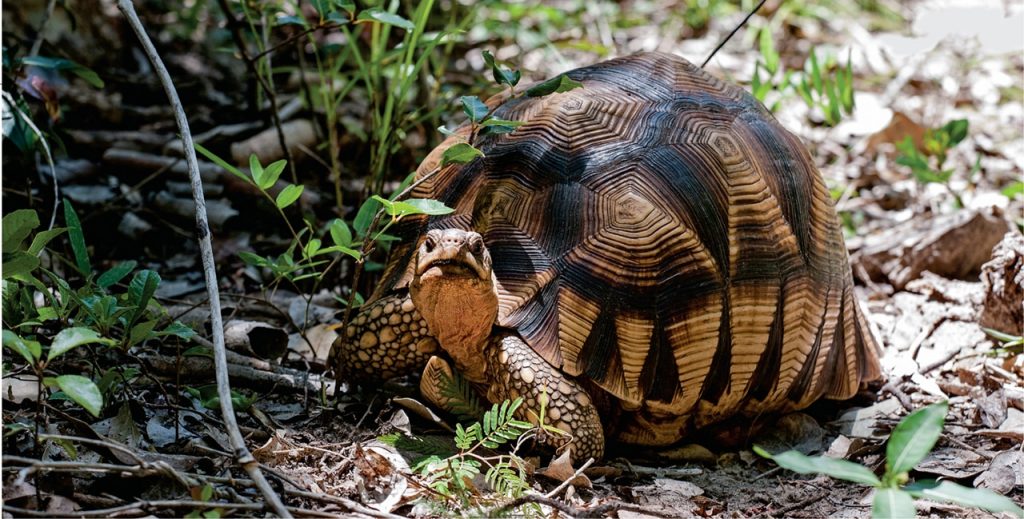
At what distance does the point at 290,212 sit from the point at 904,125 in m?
3.89

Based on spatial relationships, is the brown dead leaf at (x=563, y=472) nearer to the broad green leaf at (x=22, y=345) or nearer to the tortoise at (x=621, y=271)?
the tortoise at (x=621, y=271)

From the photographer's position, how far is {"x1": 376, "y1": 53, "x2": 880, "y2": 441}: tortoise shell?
285 centimetres

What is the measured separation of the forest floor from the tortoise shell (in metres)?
0.32

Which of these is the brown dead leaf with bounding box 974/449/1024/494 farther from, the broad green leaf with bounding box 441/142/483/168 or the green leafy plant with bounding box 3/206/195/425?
the green leafy plant with bounding box 3/206/195/425

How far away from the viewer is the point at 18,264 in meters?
2.24

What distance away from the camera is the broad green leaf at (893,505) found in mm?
1768

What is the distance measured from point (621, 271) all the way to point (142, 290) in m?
1.35

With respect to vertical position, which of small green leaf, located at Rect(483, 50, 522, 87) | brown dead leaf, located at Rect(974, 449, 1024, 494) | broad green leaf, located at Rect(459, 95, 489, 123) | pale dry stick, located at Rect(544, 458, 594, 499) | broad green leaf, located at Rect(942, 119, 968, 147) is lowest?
brown dead leaf, located at Rect(974, 449, 1024, 494)

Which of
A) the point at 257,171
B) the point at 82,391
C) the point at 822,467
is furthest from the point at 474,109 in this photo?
the point at 822,467

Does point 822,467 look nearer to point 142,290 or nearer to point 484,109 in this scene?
point 484,109

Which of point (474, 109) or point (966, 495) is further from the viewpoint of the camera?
point (474, 109)

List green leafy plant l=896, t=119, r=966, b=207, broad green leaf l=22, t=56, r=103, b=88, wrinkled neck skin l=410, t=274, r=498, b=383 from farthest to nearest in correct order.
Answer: green leafy plant l=896, t=119, r=966, b=207
broad green leaf l=22, t=56, r=103, b=88
wrinkled neck skin l=410, t=274, r=498, b=383

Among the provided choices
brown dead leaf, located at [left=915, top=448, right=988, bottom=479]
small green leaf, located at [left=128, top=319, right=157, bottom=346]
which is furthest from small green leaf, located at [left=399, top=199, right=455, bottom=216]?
brown dead leaf, located at [left=915, top=448, right=988, bottom=479]

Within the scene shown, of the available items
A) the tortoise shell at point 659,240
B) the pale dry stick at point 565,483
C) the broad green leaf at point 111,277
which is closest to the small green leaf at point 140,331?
the broad green leaf at point 111,277
